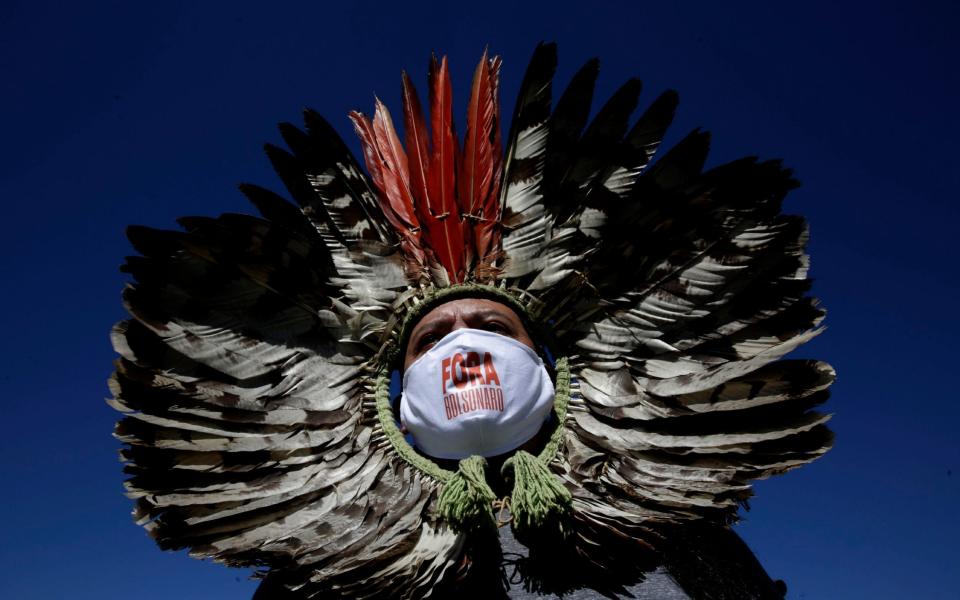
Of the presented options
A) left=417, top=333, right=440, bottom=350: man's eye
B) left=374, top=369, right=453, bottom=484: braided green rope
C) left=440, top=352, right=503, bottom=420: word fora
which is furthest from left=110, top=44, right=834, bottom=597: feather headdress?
left=440, top=352, right=503, bottom=420: word fora

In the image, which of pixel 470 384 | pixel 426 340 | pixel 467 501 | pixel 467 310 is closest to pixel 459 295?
pixel 467 310

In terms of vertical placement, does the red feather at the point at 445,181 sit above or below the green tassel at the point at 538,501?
above

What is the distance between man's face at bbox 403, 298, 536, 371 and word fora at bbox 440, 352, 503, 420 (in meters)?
0.22

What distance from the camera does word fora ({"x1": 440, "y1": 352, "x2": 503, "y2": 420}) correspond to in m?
3.07

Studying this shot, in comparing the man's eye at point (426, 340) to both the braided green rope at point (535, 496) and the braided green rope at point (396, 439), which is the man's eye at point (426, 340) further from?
the braided green rope at point (535, 496)

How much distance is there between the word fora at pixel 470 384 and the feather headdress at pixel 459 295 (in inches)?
11.6

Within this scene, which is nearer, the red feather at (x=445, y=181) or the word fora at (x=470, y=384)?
the word fora at (x=470, y=384)

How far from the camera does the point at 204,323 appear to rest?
3410 millimetres

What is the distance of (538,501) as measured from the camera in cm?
271

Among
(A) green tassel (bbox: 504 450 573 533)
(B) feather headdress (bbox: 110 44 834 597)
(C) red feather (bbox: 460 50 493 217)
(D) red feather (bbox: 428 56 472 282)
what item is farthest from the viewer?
(C) red feather (bbox: 460 50 493 217)

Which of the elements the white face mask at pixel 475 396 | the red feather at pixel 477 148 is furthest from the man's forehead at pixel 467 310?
the red feather at pixel 477 148

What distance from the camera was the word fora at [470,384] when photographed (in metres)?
3.07

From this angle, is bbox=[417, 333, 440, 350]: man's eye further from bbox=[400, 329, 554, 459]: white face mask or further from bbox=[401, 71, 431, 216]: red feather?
bbox=[401, 71, 431, 216]: red feather

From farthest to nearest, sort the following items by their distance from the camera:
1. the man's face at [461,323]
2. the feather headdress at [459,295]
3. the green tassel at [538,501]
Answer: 1. the man's face at [461,323]
2. the feather headdress at [459,295]
3. the green tassel at [538,501]
